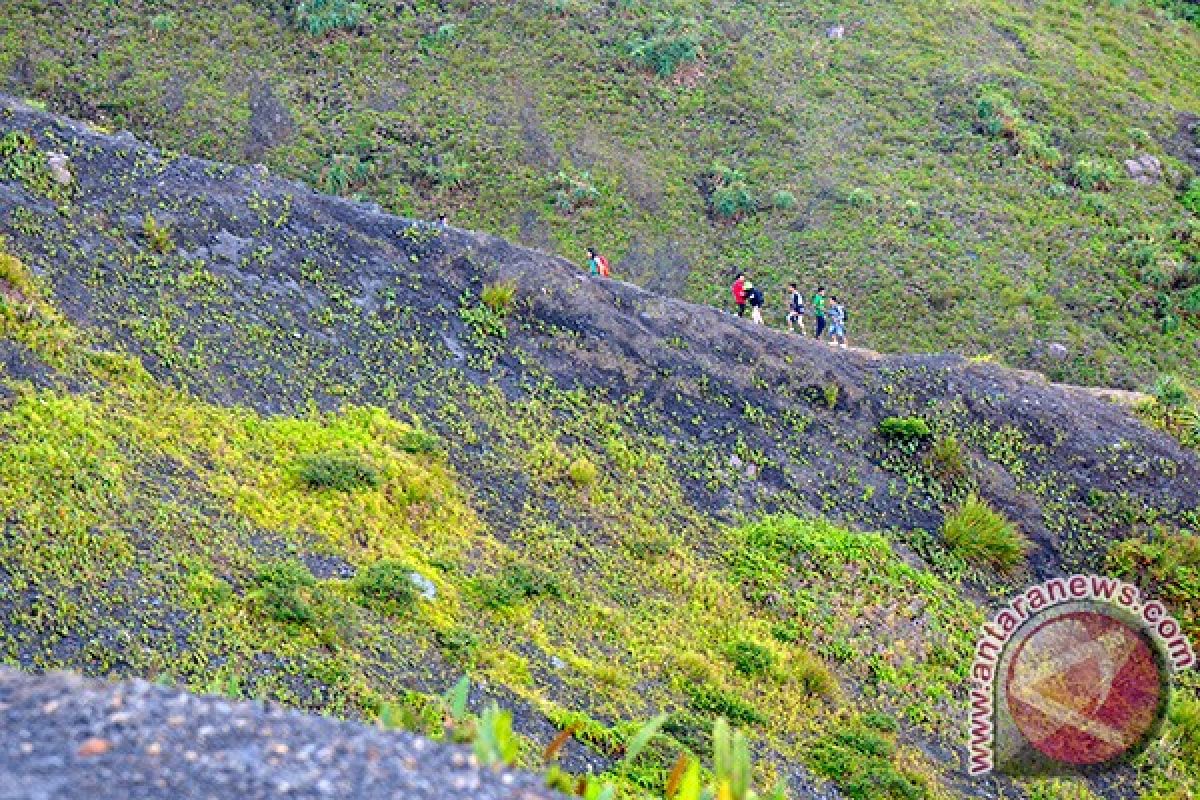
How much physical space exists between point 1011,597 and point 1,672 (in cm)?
1433

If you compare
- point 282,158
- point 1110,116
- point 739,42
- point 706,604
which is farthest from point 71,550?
point 1110,116

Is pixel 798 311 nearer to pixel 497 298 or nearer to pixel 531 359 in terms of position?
pixel 497 298

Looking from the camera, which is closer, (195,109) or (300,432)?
(300,432)

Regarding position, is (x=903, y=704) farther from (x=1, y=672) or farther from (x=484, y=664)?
(x=1, y=672)

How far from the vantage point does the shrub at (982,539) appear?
18.8 meters

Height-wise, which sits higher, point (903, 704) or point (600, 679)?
point (600, 679)

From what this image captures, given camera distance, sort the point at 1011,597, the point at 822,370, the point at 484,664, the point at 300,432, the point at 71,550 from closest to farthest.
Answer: the point at 71,550, the point at 484,664, the point at 300,432, the point at 1011,597, the point at 822,370

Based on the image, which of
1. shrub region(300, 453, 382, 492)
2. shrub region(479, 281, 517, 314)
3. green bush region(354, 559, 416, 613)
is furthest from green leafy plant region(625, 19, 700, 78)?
green bush region(354, 559, 416, 613)

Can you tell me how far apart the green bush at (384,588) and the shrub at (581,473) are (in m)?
4.15

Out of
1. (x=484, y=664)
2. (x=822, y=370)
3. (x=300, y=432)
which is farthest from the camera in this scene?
(x=822, y=370)

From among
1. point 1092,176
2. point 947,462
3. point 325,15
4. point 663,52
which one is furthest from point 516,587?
point 1092,176

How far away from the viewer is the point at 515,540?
615 inches

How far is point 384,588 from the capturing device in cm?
1309

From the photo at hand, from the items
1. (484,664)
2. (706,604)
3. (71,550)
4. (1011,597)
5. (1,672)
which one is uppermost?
(1,672)
